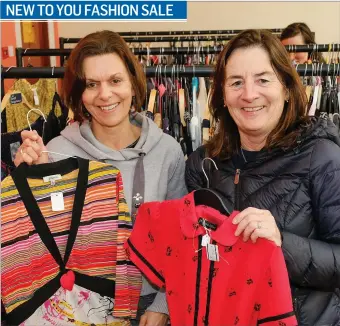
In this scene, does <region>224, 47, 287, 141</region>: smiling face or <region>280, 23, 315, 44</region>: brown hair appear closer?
<region>224, 47, 287, 141</region>: smiling face

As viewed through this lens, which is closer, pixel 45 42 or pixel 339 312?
pixel 339 312

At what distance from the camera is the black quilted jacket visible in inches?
40.8

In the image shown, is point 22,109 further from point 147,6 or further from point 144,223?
point 144,223

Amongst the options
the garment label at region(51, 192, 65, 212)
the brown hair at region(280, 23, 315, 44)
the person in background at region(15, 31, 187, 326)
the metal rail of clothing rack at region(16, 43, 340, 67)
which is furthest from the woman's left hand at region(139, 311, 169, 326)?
the brown hair at region(280, 23, 315, 44)

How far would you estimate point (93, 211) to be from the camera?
1247 mm

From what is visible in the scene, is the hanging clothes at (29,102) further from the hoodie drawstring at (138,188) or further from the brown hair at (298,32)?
the brown hair at (298,32)

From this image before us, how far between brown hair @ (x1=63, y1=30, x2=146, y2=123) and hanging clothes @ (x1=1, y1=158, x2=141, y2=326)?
0.80 feet

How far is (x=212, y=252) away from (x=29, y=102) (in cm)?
155

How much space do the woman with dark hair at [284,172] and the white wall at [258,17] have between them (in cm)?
451

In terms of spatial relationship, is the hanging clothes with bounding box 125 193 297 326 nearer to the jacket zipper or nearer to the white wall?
the jacket zipper

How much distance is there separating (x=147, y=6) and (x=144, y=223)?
2.23ft

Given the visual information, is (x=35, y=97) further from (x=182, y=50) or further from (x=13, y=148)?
(x=182, y=50)

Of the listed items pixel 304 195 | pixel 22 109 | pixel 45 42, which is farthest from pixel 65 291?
pixel 45 42

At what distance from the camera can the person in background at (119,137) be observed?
4.42 ft
